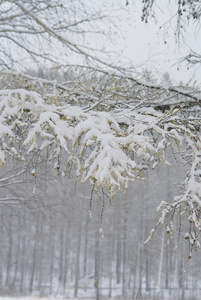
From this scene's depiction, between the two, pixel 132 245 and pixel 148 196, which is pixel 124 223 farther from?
pixel 132 245

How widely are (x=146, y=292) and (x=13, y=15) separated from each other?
28639 millimetres

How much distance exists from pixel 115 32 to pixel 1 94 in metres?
4.35

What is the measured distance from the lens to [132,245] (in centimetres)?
3462

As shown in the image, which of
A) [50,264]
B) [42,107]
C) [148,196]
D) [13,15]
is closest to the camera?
[42,107]

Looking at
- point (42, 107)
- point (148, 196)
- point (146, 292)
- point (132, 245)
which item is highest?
point (148, 196)

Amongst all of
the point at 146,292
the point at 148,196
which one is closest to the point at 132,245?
the point at 146,292

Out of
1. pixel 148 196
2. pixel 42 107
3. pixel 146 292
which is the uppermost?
pixel 148 196

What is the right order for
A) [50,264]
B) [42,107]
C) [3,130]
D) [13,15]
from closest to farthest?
[3,130], [42,107], [13,15], [50,264]

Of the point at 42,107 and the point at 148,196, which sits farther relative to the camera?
the point at 148,196

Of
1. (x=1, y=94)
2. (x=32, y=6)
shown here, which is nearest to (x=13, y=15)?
(x=32, y=6)

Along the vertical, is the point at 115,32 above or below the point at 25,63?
above

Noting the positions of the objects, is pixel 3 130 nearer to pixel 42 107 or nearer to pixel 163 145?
pixel 42 107

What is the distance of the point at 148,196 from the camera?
2962 centimetres

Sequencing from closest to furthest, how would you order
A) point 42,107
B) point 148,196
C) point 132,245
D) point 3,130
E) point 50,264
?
1. point 3,130
2. point 42,107
3. point 148,196
4. point 132,245
5. point 50,264
